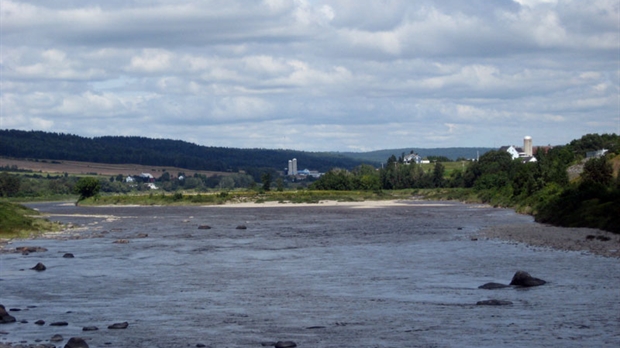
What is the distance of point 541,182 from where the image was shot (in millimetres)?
89188

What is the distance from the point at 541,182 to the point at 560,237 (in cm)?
3799

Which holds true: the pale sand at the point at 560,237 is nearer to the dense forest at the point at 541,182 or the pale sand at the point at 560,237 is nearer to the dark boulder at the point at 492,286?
the dense forest at the point at 541,182

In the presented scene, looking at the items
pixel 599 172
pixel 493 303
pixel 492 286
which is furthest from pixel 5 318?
pixel 599 172

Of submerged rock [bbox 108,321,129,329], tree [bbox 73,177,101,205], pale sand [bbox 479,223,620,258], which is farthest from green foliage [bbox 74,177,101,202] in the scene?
submerged rock [bbox 108,321,129,329]

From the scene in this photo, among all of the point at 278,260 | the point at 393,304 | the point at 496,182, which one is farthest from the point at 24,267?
the point at 496,182

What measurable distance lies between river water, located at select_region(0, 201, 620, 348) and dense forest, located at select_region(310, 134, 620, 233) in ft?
34.2

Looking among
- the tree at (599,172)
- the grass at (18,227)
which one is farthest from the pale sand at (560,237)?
the grass at (18,227)

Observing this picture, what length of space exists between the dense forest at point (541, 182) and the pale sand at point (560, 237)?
1.74m

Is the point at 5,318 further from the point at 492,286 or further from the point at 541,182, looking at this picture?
the point at 541,182

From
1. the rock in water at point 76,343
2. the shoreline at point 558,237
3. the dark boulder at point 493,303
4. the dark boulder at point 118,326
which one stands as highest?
the shoreline at point 558,237

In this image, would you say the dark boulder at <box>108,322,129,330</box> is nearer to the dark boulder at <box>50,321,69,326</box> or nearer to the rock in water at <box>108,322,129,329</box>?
the rock in water at <box>108,322,129,329</box>

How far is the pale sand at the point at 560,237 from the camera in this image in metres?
45.3

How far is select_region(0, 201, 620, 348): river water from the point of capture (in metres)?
24.2

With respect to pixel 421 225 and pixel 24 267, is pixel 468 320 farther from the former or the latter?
pixel 421 225
